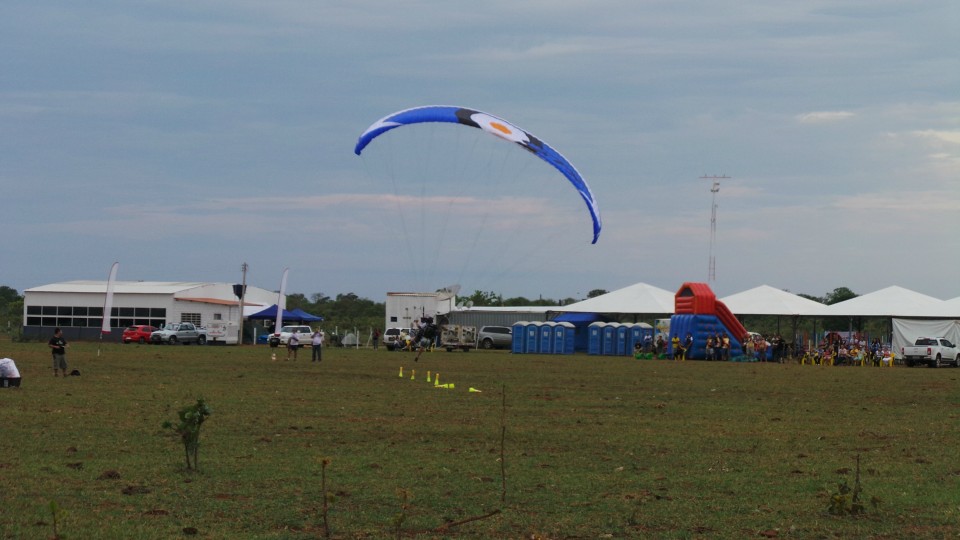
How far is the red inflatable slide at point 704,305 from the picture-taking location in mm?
59844

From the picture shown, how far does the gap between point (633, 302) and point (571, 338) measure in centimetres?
535

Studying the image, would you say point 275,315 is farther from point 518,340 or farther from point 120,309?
point 518,340

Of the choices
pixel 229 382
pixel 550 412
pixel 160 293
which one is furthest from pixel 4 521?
pixel 160 293

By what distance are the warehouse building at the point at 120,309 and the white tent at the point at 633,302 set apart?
24.0m

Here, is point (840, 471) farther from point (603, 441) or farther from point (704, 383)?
point (704, 383)

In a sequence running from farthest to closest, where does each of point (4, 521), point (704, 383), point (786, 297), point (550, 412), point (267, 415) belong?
point (786, 297) → point (704, 383) → point (550, 412) → point (267, 415) → point (4, 521)

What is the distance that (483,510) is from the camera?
10.6 m

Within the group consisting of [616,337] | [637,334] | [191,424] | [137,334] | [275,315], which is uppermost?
[275,315]

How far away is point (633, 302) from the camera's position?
70.2m

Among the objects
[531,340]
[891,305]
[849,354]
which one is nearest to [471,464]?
[849,354]

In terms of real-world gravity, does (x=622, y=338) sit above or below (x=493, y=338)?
above

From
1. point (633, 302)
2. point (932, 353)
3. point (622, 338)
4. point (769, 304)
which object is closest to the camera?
point (932, 353)

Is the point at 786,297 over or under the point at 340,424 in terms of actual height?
over

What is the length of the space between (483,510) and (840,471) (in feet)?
17.0
